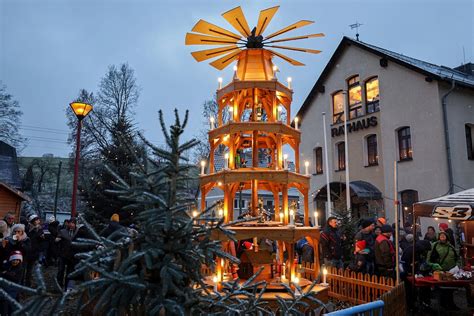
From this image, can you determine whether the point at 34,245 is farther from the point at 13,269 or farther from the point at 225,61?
the point at 225,61

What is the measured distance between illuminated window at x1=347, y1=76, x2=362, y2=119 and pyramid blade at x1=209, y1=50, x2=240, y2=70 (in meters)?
15.6

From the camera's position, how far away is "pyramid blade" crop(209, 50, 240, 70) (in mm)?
8219

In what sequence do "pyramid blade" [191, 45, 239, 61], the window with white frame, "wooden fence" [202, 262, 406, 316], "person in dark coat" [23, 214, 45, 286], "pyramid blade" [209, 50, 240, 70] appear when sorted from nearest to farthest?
"wooden fence" [202, 262, 406, 316]
"pyramid blade" [191, 45, 239, 61]
"pyramid blade" [209, 50, 240, 70]
"person in dark coat" [23, 214, 45, 286]
the window with white frame

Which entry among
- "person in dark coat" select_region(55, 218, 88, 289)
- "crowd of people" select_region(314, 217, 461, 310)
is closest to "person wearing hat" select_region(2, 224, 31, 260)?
"person in dark coat" select_region(55, 218, 88, 289)

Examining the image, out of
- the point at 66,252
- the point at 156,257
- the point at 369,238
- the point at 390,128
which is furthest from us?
Result: the point at 390,128

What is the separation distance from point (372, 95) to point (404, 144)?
3.62 meters

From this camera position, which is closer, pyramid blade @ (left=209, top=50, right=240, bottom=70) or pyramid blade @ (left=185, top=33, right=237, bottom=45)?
pyramid blade @ (left=185, top=33, right=237, bottom=45)

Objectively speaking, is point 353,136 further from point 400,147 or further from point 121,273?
point 121,273

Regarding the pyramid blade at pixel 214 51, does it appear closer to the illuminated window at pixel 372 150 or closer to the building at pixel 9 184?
the building at pixel 9 184

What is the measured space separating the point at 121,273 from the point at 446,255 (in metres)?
9.04

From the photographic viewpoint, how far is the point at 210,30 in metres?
7.65

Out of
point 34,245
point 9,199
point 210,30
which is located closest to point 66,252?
point 34,245

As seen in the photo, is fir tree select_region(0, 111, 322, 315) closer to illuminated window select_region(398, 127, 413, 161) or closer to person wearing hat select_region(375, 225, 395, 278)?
person wearing hat select_region(375, 225, 395, 278)

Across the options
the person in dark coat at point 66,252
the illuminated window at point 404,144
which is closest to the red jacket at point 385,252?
the person in dark coat at point 66,252
